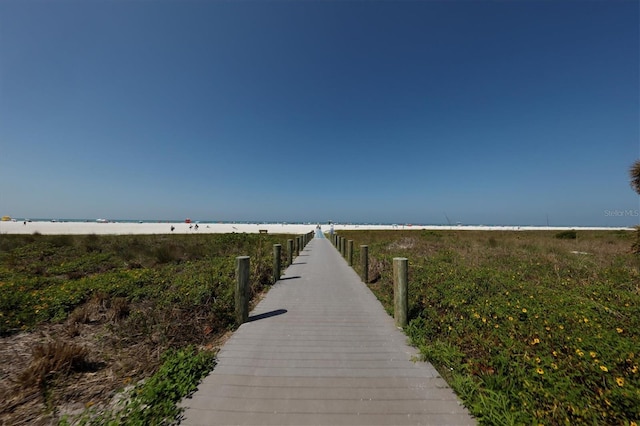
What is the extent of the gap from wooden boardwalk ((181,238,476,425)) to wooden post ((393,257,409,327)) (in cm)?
24

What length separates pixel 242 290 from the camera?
4875 millimetres

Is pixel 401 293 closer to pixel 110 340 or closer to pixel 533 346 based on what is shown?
pixel 533 346

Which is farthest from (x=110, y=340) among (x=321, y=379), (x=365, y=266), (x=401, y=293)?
(x=365, y=266)

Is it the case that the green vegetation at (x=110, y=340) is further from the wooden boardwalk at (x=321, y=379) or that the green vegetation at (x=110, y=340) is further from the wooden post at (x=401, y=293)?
the wooden post at (x=401, y=293)

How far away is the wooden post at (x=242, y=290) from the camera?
187 inches

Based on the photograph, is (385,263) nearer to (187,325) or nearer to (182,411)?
(187,325)

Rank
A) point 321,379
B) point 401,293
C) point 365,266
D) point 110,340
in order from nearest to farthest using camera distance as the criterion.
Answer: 1. point 321,379
2. point 110,340
3. point 401,293
4. point 365,266

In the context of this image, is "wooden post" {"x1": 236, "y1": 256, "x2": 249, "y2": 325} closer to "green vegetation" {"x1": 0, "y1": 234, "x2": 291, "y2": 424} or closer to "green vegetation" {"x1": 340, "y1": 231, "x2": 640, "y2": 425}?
"green vegetation" {"x1": 0, "y1": 234, "x2": 291, "y2": 424}

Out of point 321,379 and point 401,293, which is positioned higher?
point 401,293

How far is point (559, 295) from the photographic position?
5379 mm

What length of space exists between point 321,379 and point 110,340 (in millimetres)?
3835

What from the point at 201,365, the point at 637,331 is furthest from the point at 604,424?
the point at 201,365

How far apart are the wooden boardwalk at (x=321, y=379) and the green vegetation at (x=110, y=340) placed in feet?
1.44

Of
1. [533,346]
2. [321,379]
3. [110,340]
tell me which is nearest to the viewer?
[321,379]
